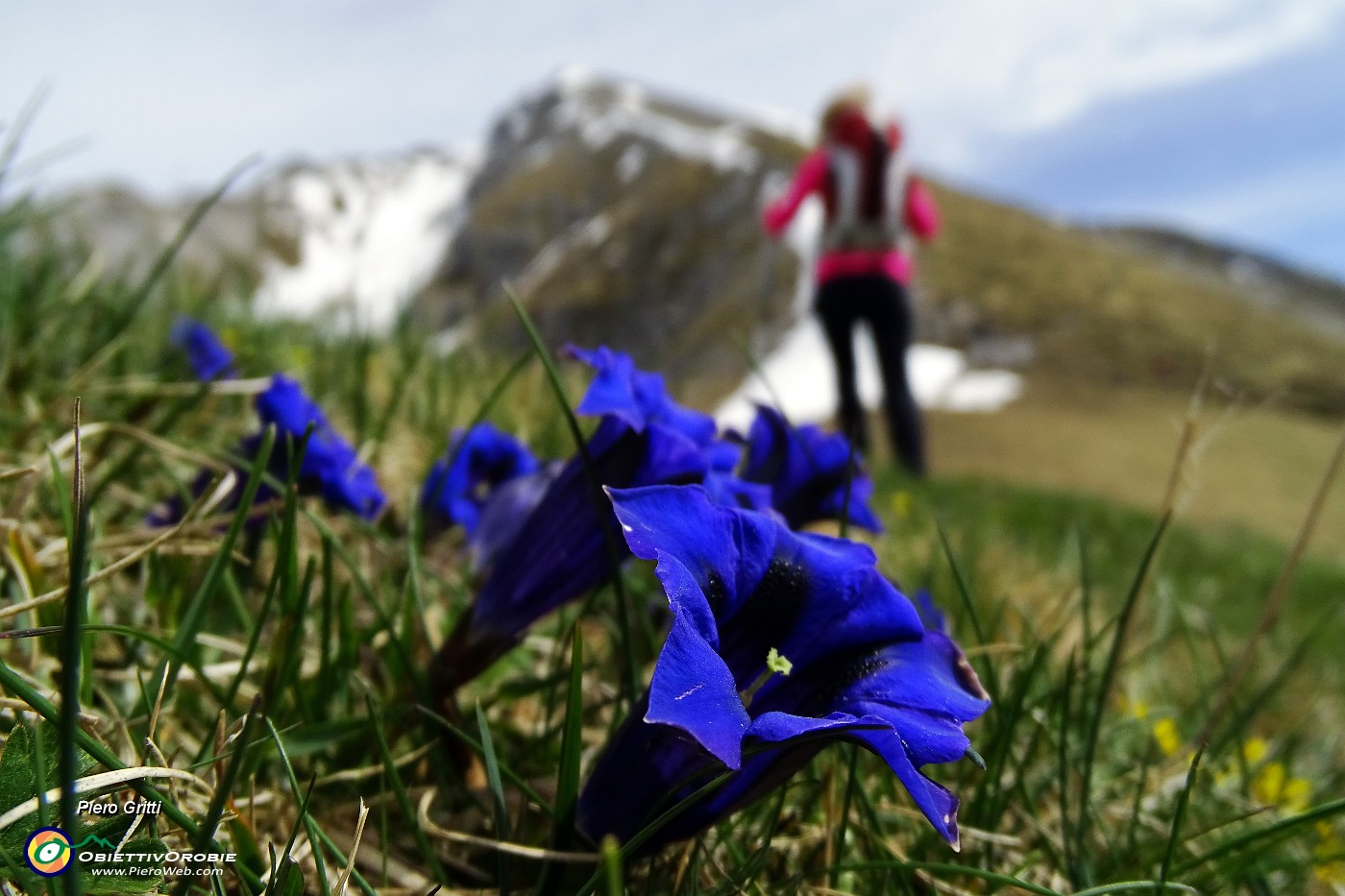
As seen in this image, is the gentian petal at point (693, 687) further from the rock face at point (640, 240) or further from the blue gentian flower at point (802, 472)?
the rock face at point (640, 240)

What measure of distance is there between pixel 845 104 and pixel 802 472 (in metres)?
6.57

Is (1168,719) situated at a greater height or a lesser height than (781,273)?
greater

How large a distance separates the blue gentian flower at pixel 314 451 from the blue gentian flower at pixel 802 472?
559mm

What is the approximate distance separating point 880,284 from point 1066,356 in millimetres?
15696

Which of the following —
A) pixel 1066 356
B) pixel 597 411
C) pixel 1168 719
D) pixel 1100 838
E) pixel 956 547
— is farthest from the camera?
pixel 1066 356

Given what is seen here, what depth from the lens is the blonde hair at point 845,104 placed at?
7059mm

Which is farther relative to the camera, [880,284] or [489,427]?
[880,284]

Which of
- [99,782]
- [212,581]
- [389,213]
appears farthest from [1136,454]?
[389,213]

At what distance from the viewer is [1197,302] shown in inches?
1114

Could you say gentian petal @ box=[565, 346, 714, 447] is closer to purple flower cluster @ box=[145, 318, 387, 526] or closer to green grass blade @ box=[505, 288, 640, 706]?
green grass blade @ box=[505, 288, 640, 706]

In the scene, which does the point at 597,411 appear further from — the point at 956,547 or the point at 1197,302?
the point at 1197,302

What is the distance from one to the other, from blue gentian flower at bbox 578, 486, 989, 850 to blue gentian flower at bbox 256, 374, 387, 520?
64cm

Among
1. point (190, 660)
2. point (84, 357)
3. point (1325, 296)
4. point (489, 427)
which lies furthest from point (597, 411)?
point (1325, 296)

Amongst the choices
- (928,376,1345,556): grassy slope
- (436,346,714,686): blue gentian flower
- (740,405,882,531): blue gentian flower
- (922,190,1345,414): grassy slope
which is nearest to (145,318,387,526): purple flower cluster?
(436,346,714,686): blue gentian flower
